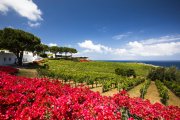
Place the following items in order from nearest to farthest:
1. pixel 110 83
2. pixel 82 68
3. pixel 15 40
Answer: pixel 110 83
pixel 15 40
pixel 82 68

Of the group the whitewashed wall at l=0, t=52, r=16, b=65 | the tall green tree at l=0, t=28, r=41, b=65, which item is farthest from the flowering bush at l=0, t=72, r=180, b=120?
the whitewashed wall at l=0, t=52, r=16, b=65

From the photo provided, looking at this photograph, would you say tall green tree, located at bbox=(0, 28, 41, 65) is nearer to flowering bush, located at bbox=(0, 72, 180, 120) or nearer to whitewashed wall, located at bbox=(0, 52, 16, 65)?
whitewashed wall, located at bbox=(0, 52, 16, 65)

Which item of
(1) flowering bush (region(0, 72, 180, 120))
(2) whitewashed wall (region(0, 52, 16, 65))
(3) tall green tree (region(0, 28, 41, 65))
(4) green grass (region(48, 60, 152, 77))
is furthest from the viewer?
(2) whitewashed wall (region(0, 52, 16, 65))

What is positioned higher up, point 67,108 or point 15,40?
point 15,40

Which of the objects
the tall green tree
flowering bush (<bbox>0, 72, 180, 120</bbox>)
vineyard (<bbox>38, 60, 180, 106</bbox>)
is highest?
the tall green tree

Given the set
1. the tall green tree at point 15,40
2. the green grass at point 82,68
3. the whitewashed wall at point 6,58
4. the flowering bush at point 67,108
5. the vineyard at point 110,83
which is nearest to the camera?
the flowering bush at point 67,108

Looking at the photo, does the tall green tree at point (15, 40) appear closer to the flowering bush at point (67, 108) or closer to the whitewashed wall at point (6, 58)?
the whitewashed wall at point (6, 58)

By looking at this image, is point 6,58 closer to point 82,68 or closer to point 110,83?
point 82,68

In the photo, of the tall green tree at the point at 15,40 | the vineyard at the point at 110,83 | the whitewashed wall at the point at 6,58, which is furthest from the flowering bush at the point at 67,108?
the whitewashed wall at the point at 6,58

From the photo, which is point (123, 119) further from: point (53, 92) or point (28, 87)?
point (28, 87)

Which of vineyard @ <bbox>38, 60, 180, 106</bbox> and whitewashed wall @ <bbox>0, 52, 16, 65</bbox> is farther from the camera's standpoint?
whitewashed wall @ <bbox>0, 52, 16, 65</bbox>

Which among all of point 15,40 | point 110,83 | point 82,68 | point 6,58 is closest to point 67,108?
point 110,83

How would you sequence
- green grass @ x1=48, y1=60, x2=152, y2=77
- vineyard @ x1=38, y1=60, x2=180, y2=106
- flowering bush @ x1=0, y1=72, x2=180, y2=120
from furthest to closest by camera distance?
green grass @ x1=48, y1=60, x2=152, y2=77 → vineyard @ x1=38, y1=60, x2=180, y2=106 → flowering bush @ x1=0, y1=72, x2=180, y2=120

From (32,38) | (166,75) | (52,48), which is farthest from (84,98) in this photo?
(52,48)
